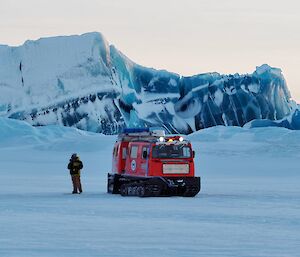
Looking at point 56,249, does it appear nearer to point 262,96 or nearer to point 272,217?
point 272,217

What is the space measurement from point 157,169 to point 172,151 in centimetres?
72

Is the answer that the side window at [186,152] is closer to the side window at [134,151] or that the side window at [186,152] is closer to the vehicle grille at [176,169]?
the vehicle grille at [176,169]

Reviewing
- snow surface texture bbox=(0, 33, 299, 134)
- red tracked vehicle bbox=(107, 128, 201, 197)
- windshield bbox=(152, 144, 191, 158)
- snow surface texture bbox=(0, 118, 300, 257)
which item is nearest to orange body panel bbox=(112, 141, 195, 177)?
red tracked vehicle bbox=(107, 128, 201, 197)

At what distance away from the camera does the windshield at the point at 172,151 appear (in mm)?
20875

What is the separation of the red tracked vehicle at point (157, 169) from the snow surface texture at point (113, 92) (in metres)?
40.6

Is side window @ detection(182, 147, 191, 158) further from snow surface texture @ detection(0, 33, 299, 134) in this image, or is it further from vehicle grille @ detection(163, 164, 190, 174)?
snow surface texture @ detection(0, 33, 299, 134)

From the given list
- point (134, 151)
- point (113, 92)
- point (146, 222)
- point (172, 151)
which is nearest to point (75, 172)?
point (134, 151)

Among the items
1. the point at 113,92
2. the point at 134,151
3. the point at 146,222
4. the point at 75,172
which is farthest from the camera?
the point at 113,92

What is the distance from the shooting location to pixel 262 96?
68125 millimetres

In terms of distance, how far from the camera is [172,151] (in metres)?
21.0

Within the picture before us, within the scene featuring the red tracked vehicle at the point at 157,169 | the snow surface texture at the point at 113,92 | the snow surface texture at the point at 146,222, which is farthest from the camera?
the snow surface texture at the point at 113,92

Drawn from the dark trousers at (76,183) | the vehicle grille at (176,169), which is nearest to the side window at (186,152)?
the vehicle grille at (176,169)

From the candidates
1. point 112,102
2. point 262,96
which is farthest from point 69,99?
point 262,96

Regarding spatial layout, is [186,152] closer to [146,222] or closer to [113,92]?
[146,222]
